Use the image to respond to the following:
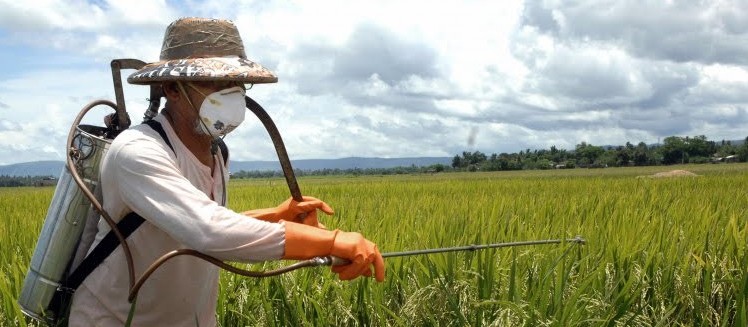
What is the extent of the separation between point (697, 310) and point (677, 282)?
0.63 ft

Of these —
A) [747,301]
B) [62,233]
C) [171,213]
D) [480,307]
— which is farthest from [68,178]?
[747,301]

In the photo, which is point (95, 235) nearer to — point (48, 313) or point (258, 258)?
point (48, 313)

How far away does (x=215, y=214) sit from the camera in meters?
1.73

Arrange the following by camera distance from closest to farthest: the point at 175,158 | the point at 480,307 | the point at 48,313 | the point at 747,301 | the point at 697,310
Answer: the point at 175,158
the point at 48,313
the point at 480,307
the point at 747,301
the point at 697,310

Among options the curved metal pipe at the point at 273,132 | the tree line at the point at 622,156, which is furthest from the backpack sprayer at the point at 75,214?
the tree line at the point at 622,156

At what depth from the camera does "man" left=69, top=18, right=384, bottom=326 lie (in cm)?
174

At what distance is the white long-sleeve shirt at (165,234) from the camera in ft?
5.67

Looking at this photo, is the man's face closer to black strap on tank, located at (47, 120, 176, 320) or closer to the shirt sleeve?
black strap on tank, located at (47, 120, 176, 320)

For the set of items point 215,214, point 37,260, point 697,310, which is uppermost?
point 215,214

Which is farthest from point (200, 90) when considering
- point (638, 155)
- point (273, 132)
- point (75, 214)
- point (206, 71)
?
point (638, 155)

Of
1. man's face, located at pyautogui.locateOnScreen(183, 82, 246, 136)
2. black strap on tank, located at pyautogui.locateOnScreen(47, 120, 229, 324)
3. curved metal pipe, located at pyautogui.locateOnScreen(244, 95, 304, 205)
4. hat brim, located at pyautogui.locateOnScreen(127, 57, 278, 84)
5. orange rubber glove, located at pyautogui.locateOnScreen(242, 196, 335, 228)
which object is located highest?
hat brim, located at pyautogui.locateOnScreen(127, 57, 278, 84)

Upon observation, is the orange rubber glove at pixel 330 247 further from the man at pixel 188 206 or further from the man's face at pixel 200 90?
the man's face at pixel 200 90

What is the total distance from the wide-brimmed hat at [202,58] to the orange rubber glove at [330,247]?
0.45m

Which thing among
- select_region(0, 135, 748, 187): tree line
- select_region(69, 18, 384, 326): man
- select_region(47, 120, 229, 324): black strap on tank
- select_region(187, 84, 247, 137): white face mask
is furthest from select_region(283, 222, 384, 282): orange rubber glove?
select_region(0, 135, 748, 187): tree line
